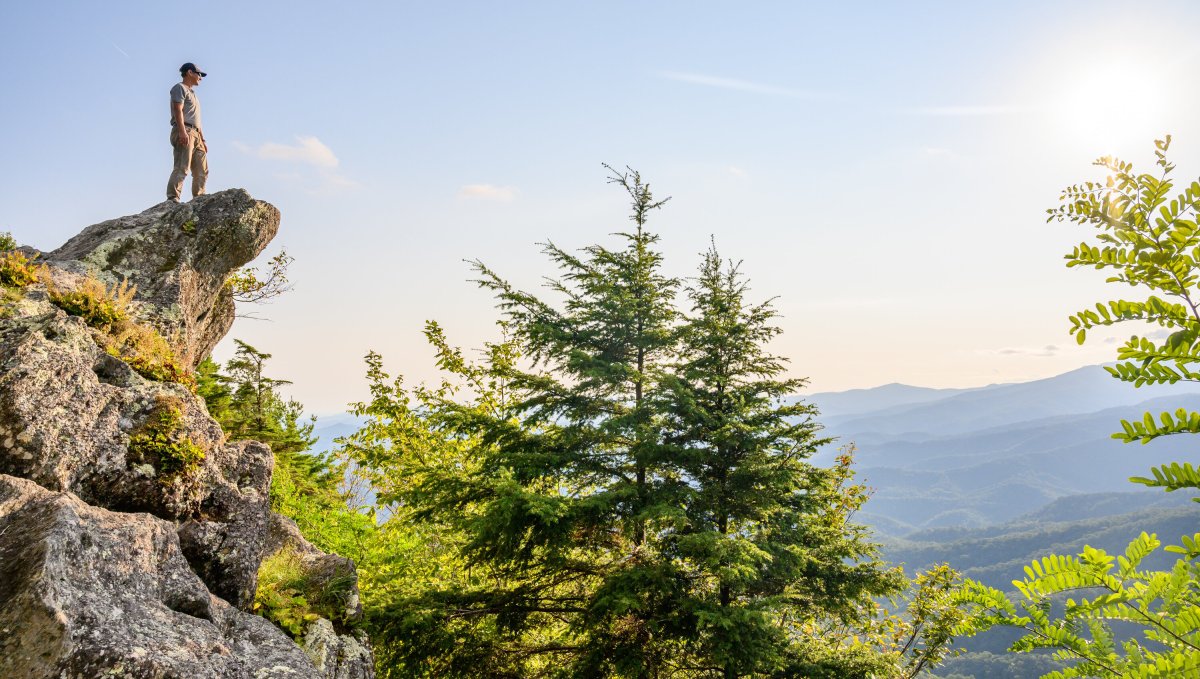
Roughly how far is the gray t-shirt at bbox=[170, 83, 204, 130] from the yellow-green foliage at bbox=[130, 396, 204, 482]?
22.5 ft

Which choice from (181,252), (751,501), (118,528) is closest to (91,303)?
(181,252)

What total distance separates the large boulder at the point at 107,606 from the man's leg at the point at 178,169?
794 centimetres

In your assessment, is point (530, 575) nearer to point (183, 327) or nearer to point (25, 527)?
point (183, 327)

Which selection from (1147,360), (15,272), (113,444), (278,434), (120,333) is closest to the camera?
(1147,360)

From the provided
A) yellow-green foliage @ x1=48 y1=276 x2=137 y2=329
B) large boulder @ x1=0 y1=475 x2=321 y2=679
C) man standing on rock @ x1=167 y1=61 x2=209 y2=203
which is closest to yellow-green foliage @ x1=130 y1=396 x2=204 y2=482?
large boulder @ x1=0 y1=475 x2=321 y2=679

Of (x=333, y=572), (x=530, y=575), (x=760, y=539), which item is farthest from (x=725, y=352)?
(x=333, y=572)

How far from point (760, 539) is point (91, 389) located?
975 centimetres

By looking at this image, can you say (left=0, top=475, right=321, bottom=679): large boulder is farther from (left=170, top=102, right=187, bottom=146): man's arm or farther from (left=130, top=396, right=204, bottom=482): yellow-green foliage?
(left=170, top=102, right=187, bottom=146): man's arm

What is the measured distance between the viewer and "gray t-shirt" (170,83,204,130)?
35.7 ft

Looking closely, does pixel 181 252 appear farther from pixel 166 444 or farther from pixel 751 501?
pixel 751 501

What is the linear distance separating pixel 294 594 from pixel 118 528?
2798 millimetres

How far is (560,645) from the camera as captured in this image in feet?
38.8

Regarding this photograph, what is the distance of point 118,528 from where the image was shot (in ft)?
17.8

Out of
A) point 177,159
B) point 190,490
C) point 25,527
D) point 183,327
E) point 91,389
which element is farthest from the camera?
point 177,159
